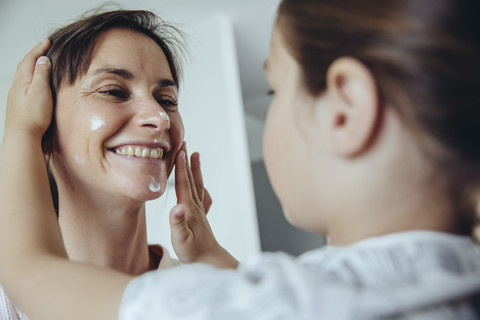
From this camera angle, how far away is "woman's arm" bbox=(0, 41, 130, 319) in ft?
1.48

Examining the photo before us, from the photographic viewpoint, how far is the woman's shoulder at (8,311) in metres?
0.75

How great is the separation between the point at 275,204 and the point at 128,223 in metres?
4.04

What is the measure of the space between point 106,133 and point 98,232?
0.23 m

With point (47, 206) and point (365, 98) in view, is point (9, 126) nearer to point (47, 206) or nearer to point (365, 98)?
point (47, 206)

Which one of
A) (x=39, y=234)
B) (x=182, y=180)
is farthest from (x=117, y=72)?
(x=39, y=234)

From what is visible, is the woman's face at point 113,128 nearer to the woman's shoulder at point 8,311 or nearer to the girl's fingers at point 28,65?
the girl's fingers at point 28,65

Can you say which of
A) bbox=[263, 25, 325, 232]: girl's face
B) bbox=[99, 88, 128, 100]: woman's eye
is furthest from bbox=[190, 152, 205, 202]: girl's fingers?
bbox=[263, 25, 325, 232]: girl's face

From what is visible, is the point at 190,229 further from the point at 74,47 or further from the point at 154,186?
the point at 74,47

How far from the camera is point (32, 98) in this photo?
31.2 inches

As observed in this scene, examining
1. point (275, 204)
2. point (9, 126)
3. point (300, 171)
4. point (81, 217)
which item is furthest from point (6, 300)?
point (275, 204)

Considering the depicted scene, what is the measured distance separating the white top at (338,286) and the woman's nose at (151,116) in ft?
1.62

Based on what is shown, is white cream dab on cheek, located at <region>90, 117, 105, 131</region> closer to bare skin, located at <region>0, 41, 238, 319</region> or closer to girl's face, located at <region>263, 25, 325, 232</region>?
bare skin, located at <region>0, 41, 238, 319</region>

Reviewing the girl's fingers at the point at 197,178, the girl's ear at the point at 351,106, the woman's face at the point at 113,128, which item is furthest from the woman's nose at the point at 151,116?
the girl's ear at the point at 351,106

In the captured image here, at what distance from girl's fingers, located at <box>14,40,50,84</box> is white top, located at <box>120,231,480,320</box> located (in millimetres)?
588
